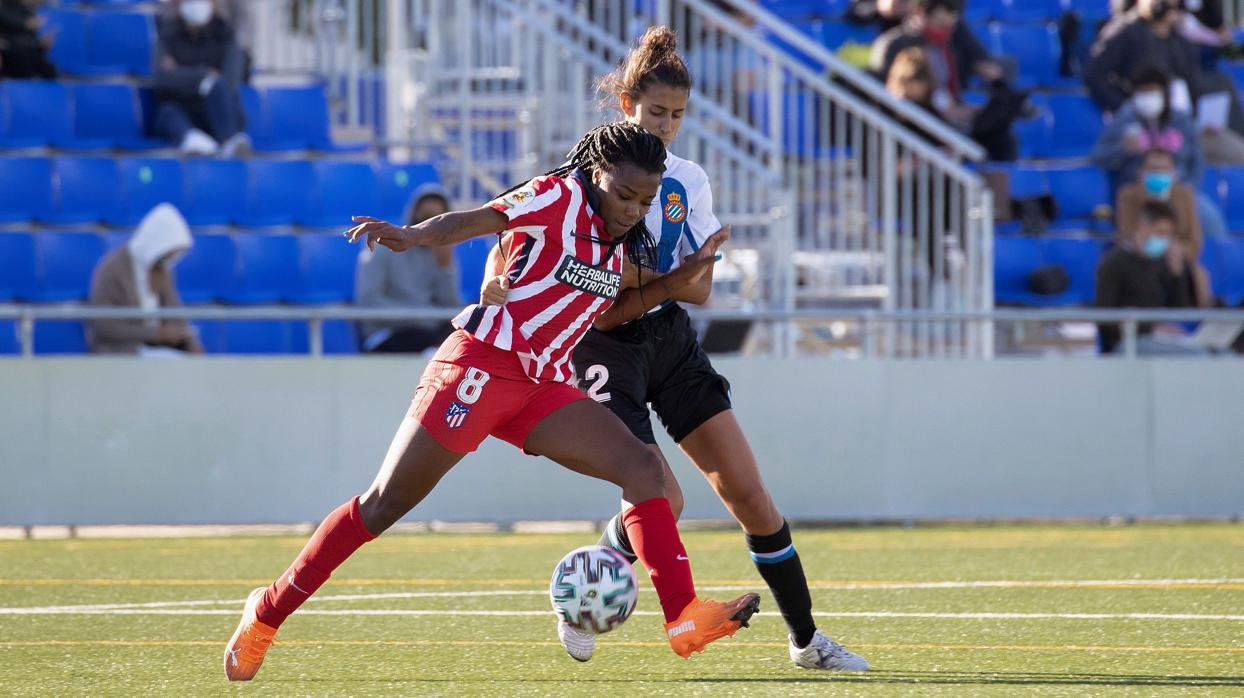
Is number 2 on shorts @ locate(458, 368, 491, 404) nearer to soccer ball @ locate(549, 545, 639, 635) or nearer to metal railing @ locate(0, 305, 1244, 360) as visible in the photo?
soccer ball @ locate(549, 545, 639, 635)

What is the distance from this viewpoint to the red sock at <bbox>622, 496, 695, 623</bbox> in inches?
202

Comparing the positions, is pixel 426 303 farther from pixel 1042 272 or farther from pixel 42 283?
pixel 1042 272

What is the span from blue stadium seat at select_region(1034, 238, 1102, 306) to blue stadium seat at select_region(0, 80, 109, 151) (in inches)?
287

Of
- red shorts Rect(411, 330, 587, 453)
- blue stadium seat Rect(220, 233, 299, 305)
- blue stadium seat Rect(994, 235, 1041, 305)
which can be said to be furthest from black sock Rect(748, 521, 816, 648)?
blue stadium seat Rect(994, 235, 1041, 305)

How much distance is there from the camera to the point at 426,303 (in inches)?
453

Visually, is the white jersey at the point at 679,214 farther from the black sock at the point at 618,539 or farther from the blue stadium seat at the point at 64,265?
the blue stadium seat at the point at 64,265

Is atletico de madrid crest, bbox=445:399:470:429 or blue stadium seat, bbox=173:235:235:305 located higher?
atletico de madrid crest, bbox=445:399:470:429

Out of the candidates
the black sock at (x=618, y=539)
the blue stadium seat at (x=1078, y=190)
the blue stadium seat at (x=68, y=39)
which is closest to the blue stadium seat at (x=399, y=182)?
the blue stadium seat at (x=68, y=39)

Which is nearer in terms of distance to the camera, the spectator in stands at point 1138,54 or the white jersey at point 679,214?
the white jersey at point 679,214

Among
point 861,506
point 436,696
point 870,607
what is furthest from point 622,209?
point 861,506

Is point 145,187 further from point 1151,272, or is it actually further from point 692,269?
point 692,269

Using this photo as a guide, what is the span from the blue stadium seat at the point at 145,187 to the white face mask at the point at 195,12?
1.24 meters

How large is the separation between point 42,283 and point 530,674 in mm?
8077

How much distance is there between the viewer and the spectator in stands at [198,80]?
1371 cm
